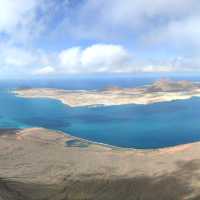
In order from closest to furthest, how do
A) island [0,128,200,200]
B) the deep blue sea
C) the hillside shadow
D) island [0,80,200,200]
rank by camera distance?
the hillside shadow, island [0,128,200,200], island [0,80,200,200], the deep blue sea

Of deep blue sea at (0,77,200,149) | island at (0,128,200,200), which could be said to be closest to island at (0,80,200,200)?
island at (0,128,200,200)

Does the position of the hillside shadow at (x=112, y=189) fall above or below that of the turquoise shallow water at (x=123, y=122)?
below

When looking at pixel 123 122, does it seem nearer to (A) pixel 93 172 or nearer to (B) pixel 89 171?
(B) pixel 89 171

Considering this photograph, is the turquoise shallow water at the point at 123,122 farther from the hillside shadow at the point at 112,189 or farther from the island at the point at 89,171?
the hillside shadow at the point at 112,189

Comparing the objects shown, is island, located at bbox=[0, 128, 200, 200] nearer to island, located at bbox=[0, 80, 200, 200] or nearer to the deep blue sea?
island, located at bbox=[0, 80, 200, 200]

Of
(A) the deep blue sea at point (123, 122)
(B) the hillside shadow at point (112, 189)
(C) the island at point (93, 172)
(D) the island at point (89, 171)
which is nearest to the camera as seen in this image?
(B) the hillside shadow at point (112, 189)

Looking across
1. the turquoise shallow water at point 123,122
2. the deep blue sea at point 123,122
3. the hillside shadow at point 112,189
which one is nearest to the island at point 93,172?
the hillside shadow at point 112,189

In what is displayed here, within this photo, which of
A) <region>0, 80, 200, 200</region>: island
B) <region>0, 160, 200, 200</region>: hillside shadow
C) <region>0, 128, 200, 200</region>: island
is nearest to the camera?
<region>0, 160, 200, 200</region>: hillside shadow

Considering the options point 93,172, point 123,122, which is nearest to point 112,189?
point 93,172
